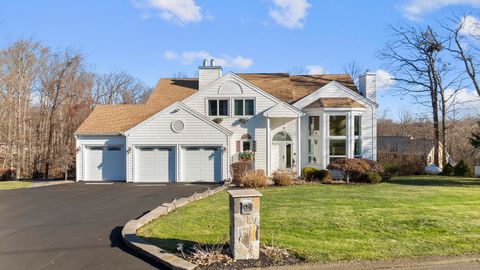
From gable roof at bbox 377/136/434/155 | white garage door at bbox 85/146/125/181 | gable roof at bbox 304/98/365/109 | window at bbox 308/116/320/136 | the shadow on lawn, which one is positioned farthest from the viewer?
gable roof at bbox 377/136/434/155

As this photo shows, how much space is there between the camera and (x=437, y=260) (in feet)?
19.3

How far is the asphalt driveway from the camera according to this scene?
6.43 metres

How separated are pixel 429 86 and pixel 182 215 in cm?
2753

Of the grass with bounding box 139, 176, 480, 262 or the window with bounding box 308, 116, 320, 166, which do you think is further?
the window with bounding box 308, 116, 320, 166

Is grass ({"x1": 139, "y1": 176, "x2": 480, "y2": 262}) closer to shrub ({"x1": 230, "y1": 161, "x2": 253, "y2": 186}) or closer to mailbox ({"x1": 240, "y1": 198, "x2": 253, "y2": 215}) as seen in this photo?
mailbox ({"x1": 240, "y1": 198, "x2": 253, "y2": 215})

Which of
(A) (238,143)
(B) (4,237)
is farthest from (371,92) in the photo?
(B) (4,237)

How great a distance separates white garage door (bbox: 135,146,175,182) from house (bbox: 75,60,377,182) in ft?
0.18

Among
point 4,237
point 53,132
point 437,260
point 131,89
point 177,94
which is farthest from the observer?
point 131,89

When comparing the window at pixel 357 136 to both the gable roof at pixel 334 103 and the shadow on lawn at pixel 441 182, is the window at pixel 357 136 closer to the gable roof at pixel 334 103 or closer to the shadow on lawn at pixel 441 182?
the gable roof at pixel 334 103

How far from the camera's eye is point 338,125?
21844 millimetres

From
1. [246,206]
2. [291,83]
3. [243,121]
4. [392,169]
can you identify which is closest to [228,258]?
[246,206]

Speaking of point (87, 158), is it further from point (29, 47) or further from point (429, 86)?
point (429, 86)

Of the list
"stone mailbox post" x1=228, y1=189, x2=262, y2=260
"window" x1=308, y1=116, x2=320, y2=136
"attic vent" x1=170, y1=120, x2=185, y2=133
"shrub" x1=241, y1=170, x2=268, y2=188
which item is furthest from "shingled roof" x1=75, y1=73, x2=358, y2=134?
"stone mailbox post" x1=228, y1=189, x2=262, y2=260

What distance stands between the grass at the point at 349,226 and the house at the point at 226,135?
937 centimetres
